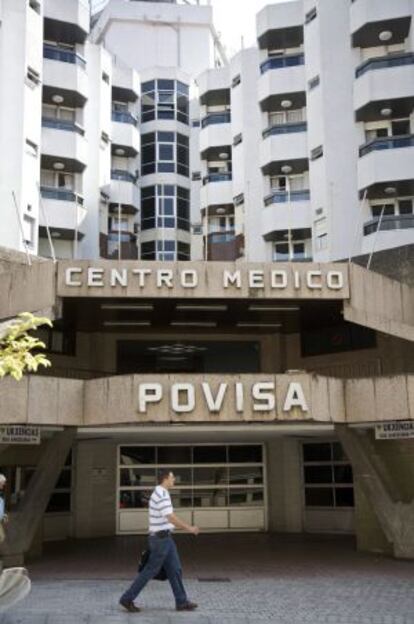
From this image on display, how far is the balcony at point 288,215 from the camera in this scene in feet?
116

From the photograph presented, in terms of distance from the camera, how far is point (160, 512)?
377 inches

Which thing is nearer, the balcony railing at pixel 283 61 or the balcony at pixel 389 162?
the balcony at pixel 389 162

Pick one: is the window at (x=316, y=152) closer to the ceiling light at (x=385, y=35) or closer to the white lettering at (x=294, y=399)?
the ceiling light at (x=385, y=35)

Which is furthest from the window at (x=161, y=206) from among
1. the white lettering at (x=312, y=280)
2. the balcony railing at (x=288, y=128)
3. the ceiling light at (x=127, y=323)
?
the white lettering at (x=312, y=280)

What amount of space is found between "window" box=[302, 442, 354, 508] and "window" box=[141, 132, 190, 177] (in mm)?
27236

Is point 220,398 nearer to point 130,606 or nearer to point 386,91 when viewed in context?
point 130,606

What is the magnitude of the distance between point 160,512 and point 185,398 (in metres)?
4.93

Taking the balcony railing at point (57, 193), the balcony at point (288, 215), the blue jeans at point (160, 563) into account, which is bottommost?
the blue jeans at point (160, 563)

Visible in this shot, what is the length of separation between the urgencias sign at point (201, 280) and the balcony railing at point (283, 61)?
914 inches

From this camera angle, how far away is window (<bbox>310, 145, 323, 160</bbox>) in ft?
116

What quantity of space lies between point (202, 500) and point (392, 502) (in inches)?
285

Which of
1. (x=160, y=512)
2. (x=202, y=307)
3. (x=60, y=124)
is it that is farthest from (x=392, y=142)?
(x=160, y=512)

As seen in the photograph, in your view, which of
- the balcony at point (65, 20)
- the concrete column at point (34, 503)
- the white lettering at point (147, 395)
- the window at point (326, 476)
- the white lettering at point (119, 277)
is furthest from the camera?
the balcony at point (65, 20)

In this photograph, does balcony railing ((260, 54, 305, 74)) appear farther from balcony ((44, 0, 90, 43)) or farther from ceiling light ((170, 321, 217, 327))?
ceiling light ((170, 321, 217, 327))
